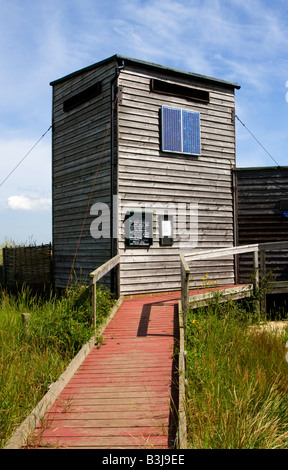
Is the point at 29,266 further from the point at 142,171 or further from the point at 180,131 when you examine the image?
the point at 180,131

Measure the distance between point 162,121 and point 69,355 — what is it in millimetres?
7226

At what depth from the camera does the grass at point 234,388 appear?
4078mm

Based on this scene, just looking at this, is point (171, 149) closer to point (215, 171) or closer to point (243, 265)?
point (215, 171)

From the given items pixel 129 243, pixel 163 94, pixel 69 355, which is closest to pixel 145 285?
pixel 129 243

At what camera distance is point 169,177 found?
457 inches

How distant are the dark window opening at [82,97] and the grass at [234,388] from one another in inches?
276

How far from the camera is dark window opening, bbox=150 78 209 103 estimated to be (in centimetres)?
1152

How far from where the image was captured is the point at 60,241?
13453 millimetres

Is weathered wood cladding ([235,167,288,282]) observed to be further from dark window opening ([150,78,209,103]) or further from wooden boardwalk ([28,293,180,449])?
wooden boardwalk ([28,293,180,449])

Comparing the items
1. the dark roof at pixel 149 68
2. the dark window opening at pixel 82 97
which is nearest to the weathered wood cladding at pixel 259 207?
the dark roof at pixel 149 68

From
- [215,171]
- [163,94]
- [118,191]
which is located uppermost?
[163,94]

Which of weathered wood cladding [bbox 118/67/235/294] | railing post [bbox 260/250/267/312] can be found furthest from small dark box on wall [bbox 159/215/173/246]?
railing post [bbox 260/250/267/312]

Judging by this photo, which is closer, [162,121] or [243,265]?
[162,121]

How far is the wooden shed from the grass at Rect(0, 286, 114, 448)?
99.6 inches
